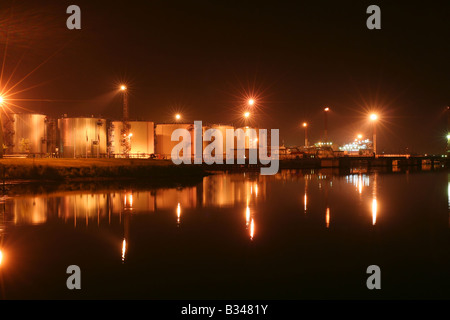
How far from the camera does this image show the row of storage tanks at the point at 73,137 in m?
68.4

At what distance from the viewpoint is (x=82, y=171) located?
4075 centimetres

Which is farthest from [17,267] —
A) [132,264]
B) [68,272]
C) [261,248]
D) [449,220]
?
[449,220]

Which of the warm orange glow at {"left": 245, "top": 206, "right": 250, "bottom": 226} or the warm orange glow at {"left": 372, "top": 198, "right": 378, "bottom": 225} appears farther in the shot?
the warm orange glow at {"left": 372, "top": 198, "right": 378, "bottom": 225}

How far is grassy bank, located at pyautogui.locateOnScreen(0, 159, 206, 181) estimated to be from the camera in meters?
37.7

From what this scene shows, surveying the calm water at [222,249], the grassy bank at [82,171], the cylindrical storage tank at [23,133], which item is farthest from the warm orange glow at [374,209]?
the cylindrical storage tank at [23,133]

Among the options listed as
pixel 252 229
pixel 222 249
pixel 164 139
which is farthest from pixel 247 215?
pixel 164 139

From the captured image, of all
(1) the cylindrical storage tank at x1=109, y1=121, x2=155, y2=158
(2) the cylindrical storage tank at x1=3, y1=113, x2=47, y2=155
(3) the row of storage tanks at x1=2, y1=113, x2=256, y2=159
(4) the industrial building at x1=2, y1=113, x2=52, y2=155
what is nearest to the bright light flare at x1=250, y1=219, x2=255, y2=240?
(3) the row of storage tanks at x1=2, y1=113, x2=256, y2=159

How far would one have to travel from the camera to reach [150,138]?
75562 millimetres

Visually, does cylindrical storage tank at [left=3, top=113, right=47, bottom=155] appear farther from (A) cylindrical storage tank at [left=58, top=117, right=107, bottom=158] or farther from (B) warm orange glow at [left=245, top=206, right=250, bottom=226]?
(B) warm orange glow at [left=245, top=206, right=250, bottom=226]

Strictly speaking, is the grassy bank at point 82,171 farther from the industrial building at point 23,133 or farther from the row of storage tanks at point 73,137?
the industrial building at point 23,133

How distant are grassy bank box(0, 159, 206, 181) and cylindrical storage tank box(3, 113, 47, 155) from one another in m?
28.0

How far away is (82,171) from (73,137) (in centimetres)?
3218

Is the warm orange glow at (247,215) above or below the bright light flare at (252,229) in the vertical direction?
above

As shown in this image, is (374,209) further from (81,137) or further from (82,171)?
(81,137)
